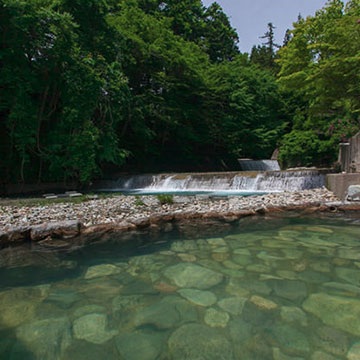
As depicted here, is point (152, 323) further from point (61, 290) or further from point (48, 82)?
point (48, 82)

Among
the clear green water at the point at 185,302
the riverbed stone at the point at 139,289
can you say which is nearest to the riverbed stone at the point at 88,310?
the clear green water at the point at 185,302

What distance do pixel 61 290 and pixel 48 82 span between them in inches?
395

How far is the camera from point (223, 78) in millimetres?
20922

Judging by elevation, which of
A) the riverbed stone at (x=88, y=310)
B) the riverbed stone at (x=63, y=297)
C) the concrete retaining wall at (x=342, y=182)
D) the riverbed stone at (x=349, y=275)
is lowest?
the riverbed stone at (x=63, y=297)

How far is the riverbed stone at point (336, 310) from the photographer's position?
1.74 metres

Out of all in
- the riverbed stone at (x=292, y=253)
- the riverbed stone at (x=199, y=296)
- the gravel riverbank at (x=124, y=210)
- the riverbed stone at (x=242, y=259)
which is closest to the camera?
the riverbed stone at (x=199, y=296)

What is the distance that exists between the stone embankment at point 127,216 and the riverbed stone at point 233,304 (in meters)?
2.55

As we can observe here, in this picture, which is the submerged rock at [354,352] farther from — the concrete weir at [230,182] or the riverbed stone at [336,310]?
the concrete weir at [230,182]

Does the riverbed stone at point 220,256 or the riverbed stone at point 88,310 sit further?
the riverbed stone at point 220,256

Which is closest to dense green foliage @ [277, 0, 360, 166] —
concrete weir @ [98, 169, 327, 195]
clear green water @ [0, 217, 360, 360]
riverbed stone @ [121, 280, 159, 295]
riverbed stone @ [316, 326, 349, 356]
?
concrete weir @ [98, 169, 327, 195]

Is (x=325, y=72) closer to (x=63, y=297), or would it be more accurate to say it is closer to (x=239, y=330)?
(x=239, y=330)

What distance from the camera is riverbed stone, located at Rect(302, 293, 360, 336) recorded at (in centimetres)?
174

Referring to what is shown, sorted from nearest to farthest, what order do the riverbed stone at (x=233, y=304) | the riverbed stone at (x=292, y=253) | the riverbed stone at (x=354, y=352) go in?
the riverbed stone at (x=354, y=352)
the riverbed stone at (x=233, y=304)
the riverbed stone at (x=292, y=253)

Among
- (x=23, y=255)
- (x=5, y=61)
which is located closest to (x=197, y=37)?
(x=5, y=61)
